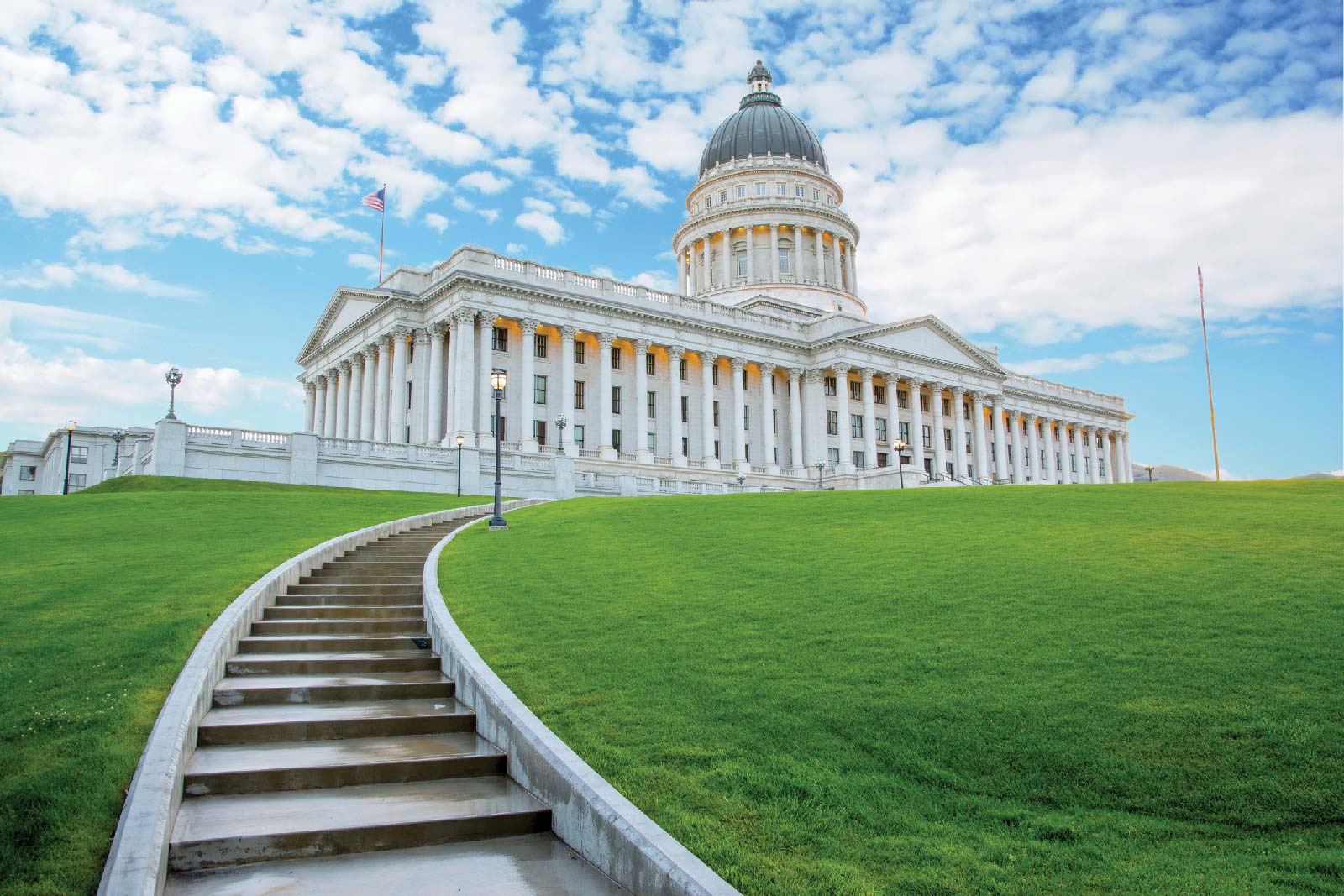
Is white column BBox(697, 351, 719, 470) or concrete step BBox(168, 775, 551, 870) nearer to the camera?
concrete step BBox(168, 775, 551, 870)

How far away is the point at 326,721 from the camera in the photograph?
9414 mm

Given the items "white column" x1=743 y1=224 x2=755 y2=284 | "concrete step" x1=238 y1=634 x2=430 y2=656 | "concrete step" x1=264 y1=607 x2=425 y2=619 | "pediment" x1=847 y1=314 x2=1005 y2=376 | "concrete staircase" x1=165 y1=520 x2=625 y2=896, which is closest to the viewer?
"concrete staircase" x1=165 y1=520 x2=625 y2=896

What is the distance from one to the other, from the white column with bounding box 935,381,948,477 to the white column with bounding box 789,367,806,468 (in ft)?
49.6

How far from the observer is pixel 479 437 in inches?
2238

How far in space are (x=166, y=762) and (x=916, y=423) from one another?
267ft

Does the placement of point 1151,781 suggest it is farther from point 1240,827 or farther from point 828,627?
point 828,627

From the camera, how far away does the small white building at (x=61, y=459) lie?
81.3 meters

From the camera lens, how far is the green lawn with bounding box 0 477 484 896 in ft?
21.4

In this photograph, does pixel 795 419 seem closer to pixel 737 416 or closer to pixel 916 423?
pixel 737 416

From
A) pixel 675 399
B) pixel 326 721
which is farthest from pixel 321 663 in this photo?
pixel 675 399

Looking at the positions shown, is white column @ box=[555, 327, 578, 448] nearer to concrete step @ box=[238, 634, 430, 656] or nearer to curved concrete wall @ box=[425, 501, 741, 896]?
concrete step @ box=[238, 634, 430, 656]

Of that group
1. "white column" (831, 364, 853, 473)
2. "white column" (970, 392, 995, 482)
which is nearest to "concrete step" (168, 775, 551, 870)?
"white column" (831, 364, 853, 473)

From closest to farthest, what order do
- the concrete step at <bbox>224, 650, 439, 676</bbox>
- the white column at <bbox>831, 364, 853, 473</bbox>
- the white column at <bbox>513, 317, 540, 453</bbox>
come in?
the concrete step at <bbox>224, 650, 439, 676</bbox> < the white column at <bbox>513, 317, 540, 453</bbox> < the white column at <bbox>831, 364, 853, 473</bbox>

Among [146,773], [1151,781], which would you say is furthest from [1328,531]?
[146,773]
